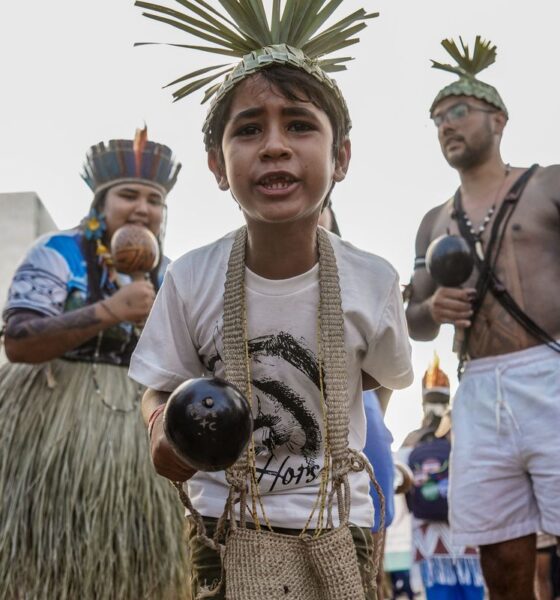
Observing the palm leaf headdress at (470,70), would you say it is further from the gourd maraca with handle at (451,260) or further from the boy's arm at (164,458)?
the boy's arm at (164,458)

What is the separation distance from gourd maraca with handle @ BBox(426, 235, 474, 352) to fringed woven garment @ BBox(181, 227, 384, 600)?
1310 mm

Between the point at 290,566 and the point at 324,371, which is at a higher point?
the point at 324,371

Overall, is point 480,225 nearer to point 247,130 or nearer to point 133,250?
point 133,250

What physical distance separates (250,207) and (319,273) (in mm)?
249

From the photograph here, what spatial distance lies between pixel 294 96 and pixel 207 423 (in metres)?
0.94

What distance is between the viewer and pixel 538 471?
11.4 feet

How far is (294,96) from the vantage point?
7.48 ft

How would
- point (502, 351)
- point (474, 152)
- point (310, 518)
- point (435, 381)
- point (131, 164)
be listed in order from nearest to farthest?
point (310, 518) < point (502, 351) < point (474, 152) < point (131, 164) < point (435, 381)

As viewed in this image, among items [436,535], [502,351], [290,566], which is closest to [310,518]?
[290,566]

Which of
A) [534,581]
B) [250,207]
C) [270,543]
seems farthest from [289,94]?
[534,581]

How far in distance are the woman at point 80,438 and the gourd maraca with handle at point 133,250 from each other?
0.27 feet

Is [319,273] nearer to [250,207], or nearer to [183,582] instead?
[250,207]

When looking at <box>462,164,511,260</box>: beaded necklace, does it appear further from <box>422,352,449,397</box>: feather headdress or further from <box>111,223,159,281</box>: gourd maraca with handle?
<box>422,352,449,397</box>: feather headdress

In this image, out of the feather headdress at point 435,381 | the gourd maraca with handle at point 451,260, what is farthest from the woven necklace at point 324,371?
the feather headdress at point 435,381
